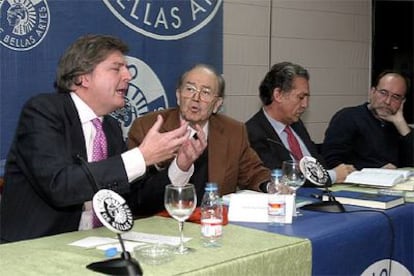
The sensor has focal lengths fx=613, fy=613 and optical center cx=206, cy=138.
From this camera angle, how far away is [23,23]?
2773mm

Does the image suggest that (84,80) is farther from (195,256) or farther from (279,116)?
(279,116)

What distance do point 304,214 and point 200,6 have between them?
5.76 feet

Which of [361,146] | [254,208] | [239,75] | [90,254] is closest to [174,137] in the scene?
[254,208]

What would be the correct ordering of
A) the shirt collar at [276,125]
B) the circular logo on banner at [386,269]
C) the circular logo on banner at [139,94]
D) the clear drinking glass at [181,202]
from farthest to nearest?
1. the circular logo on banner at [139,94]
2. the shirt collar at [276,125]
3. the circular logo on banner at [386,269]
4. the clear drinking glass at [181,202]

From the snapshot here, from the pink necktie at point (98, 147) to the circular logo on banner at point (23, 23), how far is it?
837 millimetres

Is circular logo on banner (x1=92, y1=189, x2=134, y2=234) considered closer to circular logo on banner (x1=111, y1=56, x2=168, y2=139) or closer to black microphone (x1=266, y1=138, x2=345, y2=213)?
black microphone (x1=266, y1=138, x2=345, y2=213)

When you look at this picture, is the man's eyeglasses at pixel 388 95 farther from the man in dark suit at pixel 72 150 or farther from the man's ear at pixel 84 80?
the man's ear at pixel 84 80

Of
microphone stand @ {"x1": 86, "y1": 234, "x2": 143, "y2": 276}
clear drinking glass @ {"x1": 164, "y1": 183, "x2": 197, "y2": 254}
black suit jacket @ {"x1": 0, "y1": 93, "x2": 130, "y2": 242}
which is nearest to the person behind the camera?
microphone stand @ {"x1": 86, "y1": 234, "x2": 143, "y2": 276}

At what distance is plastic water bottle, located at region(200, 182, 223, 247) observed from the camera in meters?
1.65

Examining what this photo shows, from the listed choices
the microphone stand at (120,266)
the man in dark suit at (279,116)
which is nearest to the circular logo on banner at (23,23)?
the man in dark suit at (279,116)

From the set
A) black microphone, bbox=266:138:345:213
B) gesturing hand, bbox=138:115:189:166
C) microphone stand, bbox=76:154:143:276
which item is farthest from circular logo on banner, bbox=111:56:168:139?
microphone stand, bbox=76:154:143:276

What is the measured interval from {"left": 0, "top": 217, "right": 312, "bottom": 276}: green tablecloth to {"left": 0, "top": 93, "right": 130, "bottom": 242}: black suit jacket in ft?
0.49

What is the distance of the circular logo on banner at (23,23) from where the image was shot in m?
2.72

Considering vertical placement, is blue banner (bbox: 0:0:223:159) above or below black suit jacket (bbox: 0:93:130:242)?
above
